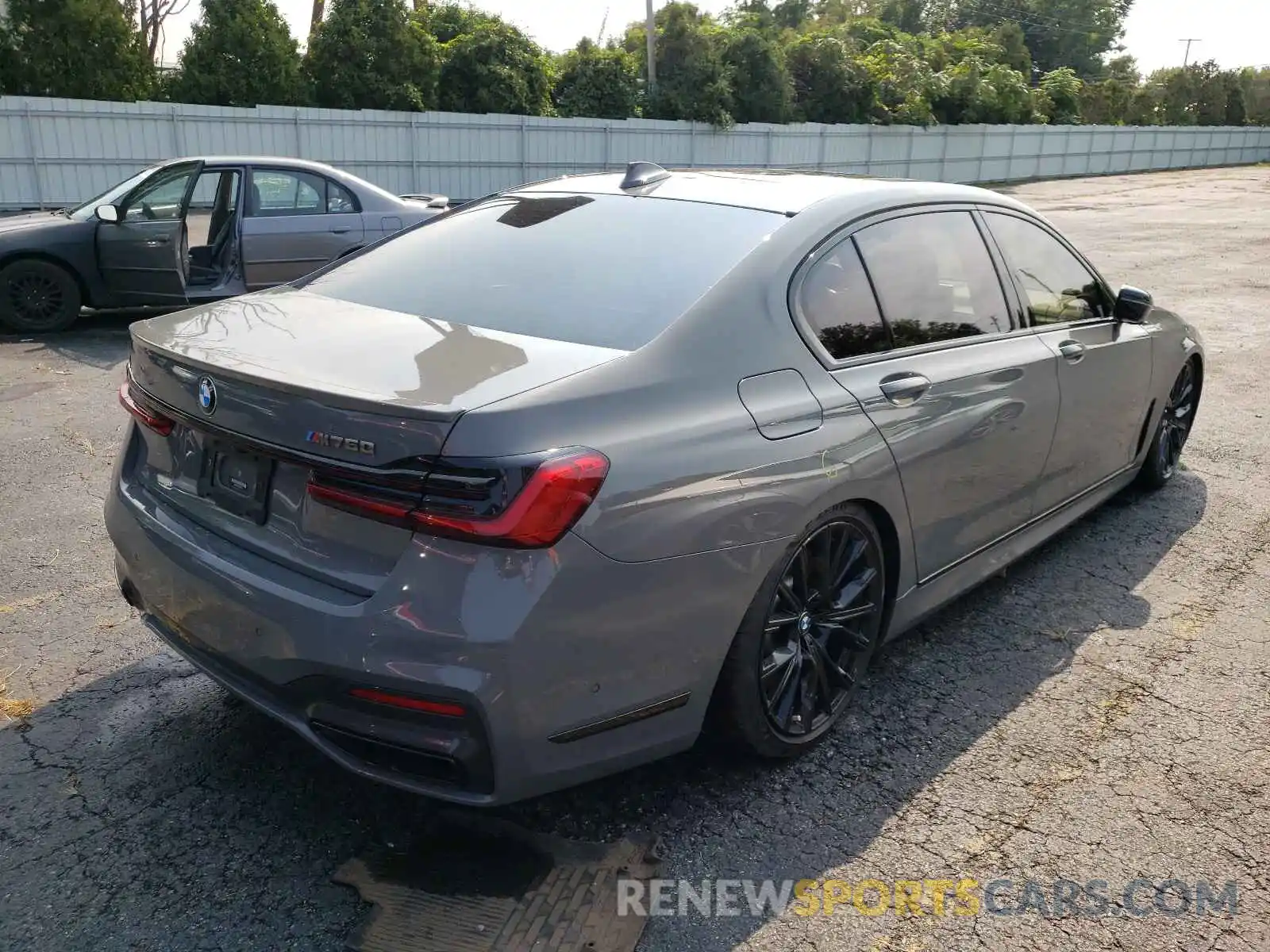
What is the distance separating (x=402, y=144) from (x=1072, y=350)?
19.1 metres

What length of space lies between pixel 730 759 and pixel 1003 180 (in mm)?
39121

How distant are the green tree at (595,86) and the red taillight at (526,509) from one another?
81.2 feet

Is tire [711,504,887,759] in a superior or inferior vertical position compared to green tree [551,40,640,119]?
inferior

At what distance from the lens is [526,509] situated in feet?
7.52

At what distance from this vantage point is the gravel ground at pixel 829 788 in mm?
2541

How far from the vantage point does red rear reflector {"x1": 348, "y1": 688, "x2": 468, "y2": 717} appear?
91.7 inches

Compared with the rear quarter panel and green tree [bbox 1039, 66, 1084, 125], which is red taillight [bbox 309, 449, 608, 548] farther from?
green tree [bbox 1039, 66, 1084, 125]

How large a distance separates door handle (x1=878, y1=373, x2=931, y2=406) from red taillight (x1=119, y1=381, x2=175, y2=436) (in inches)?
79.4

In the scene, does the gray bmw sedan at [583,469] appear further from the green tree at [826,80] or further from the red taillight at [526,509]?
the green tree at [826,80]

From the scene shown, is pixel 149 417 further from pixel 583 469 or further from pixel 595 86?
pixel 595 86

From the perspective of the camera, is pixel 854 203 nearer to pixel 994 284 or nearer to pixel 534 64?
pixel 994 284

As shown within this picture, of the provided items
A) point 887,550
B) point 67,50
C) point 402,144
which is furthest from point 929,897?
point 402,144

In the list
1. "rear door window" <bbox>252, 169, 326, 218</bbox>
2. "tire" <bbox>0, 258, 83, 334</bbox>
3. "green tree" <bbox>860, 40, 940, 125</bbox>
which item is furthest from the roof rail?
"green tree" <bbox>860, 40, 940, 125</bbox>

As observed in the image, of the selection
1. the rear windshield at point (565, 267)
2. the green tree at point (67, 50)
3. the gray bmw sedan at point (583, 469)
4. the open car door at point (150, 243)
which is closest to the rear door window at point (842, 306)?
the gray bmw sedan at point (583, 469)
